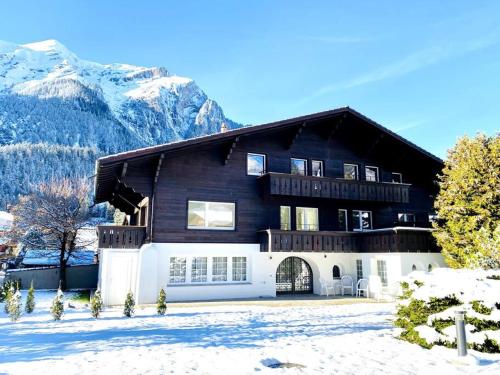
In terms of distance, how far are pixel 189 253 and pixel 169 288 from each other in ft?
5.91

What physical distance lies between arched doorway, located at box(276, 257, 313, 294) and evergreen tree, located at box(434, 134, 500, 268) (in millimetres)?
6993

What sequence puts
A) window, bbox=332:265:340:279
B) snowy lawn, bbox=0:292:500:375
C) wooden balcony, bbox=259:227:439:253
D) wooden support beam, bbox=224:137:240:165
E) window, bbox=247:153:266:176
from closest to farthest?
snowy lawn, bbox=0:292:500:375 → wooden balcony, bbox=259:227:439:253 → wooden support beam, bbox=224:137:240:165 → window, bbox=247:153:266:176 → window, bbox=332:265:340:279

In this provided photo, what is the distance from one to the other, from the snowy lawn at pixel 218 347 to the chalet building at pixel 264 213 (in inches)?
194

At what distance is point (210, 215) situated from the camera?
18344 millimetres

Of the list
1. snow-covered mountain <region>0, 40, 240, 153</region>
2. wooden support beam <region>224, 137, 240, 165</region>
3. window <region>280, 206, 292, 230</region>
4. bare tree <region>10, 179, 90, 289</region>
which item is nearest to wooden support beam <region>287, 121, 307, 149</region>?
wooden support beam <region>224, 137, 240, 165</region>

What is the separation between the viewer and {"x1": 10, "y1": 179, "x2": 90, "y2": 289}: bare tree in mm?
26203

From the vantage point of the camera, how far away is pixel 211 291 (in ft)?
57.8

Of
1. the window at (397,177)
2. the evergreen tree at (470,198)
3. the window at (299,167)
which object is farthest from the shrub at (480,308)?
the window at (397,177)

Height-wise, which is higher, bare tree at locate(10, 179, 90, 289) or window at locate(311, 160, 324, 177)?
window at locate(311, 160, 324, 177)

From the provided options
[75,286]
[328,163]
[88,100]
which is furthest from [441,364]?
[88,100]

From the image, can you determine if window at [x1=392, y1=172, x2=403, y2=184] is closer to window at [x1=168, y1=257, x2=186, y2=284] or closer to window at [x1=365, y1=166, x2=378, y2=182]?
window at [x1=365, y1=166, x2=378, y2=182]

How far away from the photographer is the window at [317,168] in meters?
21.1

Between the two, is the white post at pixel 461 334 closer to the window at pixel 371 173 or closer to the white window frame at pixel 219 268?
the white window frame at pixel 219 268

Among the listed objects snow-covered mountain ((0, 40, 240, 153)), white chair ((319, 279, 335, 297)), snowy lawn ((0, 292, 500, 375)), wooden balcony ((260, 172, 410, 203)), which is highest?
snow-covered mountain ((0, 40, 240, 153))
